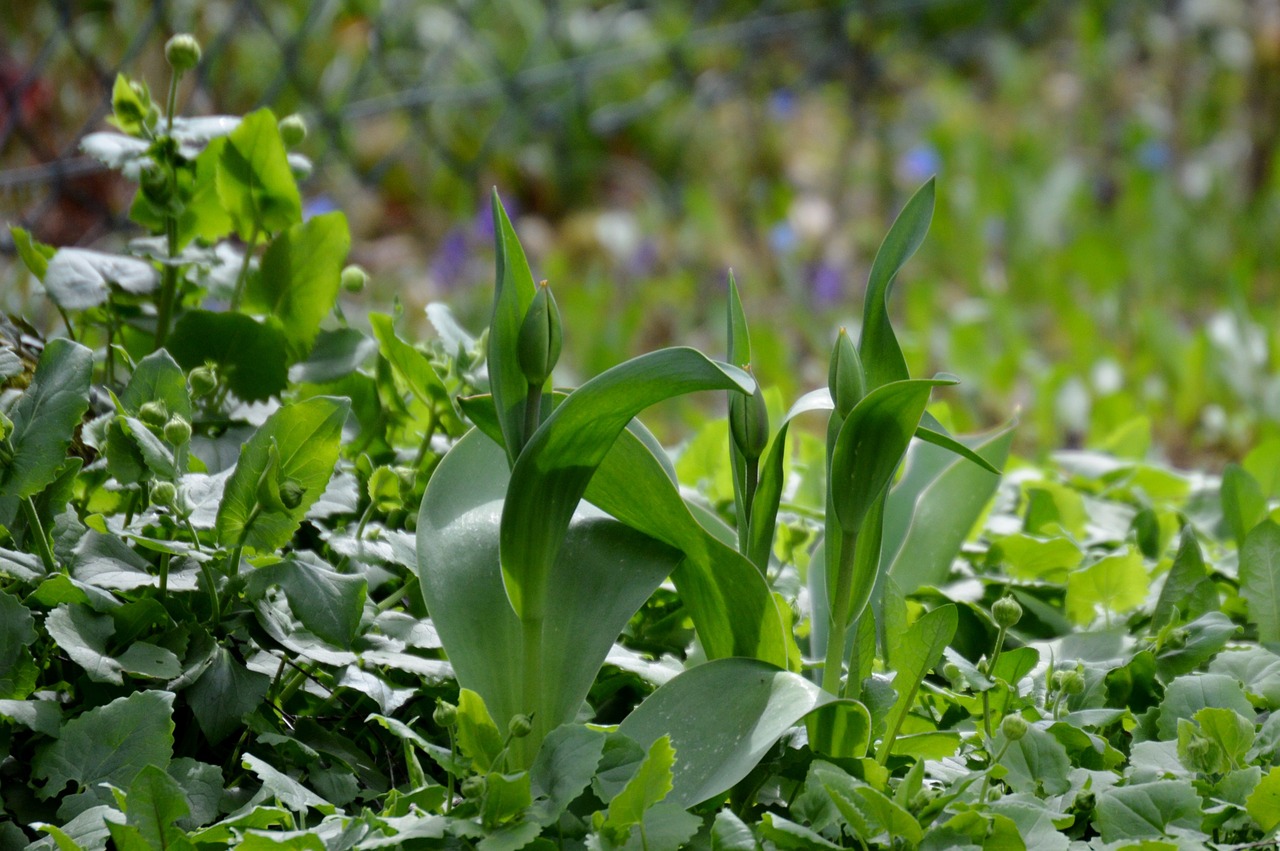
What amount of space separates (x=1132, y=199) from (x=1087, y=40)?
1.43 metres

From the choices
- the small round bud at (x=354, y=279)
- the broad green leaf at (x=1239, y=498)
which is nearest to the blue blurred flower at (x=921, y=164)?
the broad green leaf at (x=1239, y=498)

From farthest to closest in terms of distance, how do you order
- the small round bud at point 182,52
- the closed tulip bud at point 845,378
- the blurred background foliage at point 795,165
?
1. the blurred background foliage at point 795,165
2. the small round bud at point 182,52
3. the closed tulip bud at point 845,378

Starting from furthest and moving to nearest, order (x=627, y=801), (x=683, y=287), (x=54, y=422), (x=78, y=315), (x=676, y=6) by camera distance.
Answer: (x=676, y=6), (x=683, y=287), (x=78, y=315), (x=54, y=422), (x=627, y=801)

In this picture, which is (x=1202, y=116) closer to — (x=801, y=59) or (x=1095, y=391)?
(x=801, y=59)

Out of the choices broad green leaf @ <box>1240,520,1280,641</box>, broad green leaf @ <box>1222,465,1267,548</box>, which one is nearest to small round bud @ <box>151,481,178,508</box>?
broad green leaf @ <box>1240,520,1280,641</box>

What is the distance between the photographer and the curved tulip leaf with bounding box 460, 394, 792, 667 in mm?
817

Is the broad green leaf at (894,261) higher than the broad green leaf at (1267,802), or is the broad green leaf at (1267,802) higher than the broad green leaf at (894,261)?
the broad green leaf at (894,261)

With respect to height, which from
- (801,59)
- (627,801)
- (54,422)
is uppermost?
(801,59)

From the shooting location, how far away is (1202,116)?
466cm

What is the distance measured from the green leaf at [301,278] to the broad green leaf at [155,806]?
1.54 ft

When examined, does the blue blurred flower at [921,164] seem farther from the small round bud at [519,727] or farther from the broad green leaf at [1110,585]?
the small round bud at [519,727]

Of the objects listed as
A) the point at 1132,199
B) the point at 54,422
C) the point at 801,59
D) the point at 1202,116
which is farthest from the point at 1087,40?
the point at 54,422

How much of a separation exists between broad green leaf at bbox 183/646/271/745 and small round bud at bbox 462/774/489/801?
19 cm

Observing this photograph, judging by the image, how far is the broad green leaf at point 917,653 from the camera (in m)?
0.82
